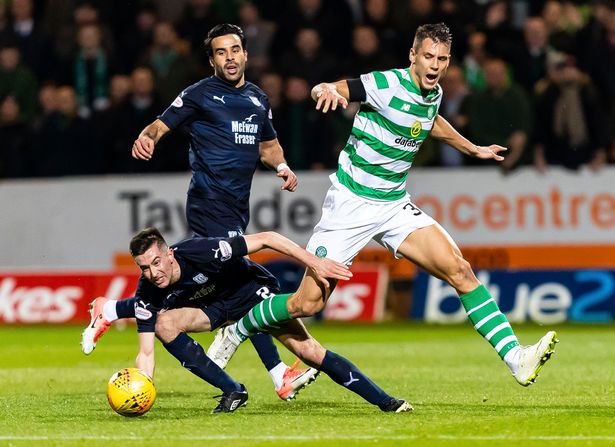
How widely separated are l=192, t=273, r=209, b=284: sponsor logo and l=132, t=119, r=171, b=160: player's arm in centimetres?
85

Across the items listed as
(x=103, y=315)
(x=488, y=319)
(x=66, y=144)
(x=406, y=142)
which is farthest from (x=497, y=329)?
(x=66, y=144)

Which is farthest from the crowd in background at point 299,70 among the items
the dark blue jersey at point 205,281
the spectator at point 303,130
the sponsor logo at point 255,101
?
the dark blue jersey at point 205,281

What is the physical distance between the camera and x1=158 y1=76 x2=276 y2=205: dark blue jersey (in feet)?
33.2

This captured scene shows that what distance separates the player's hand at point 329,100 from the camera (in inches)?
327

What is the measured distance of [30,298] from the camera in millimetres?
18703

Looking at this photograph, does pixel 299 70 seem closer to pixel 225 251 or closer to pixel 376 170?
pixel 376 170

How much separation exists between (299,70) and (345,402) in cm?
938

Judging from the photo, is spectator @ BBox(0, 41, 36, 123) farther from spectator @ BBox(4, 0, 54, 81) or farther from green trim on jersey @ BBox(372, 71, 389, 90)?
green trim on jersey @ BBox(372, 71, 389, 90)

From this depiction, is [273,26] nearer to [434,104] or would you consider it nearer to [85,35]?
[85,35]

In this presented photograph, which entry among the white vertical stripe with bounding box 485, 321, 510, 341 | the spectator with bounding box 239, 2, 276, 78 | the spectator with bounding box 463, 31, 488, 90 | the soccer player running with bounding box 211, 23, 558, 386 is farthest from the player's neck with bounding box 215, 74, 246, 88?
the spectator with bounding box 239, 2, 276, 78

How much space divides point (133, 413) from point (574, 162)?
1046cm

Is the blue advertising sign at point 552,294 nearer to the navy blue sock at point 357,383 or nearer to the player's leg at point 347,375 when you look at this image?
the player's leg at point 347,375

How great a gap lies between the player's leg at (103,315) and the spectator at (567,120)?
919cm

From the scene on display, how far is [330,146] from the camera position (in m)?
18.4
